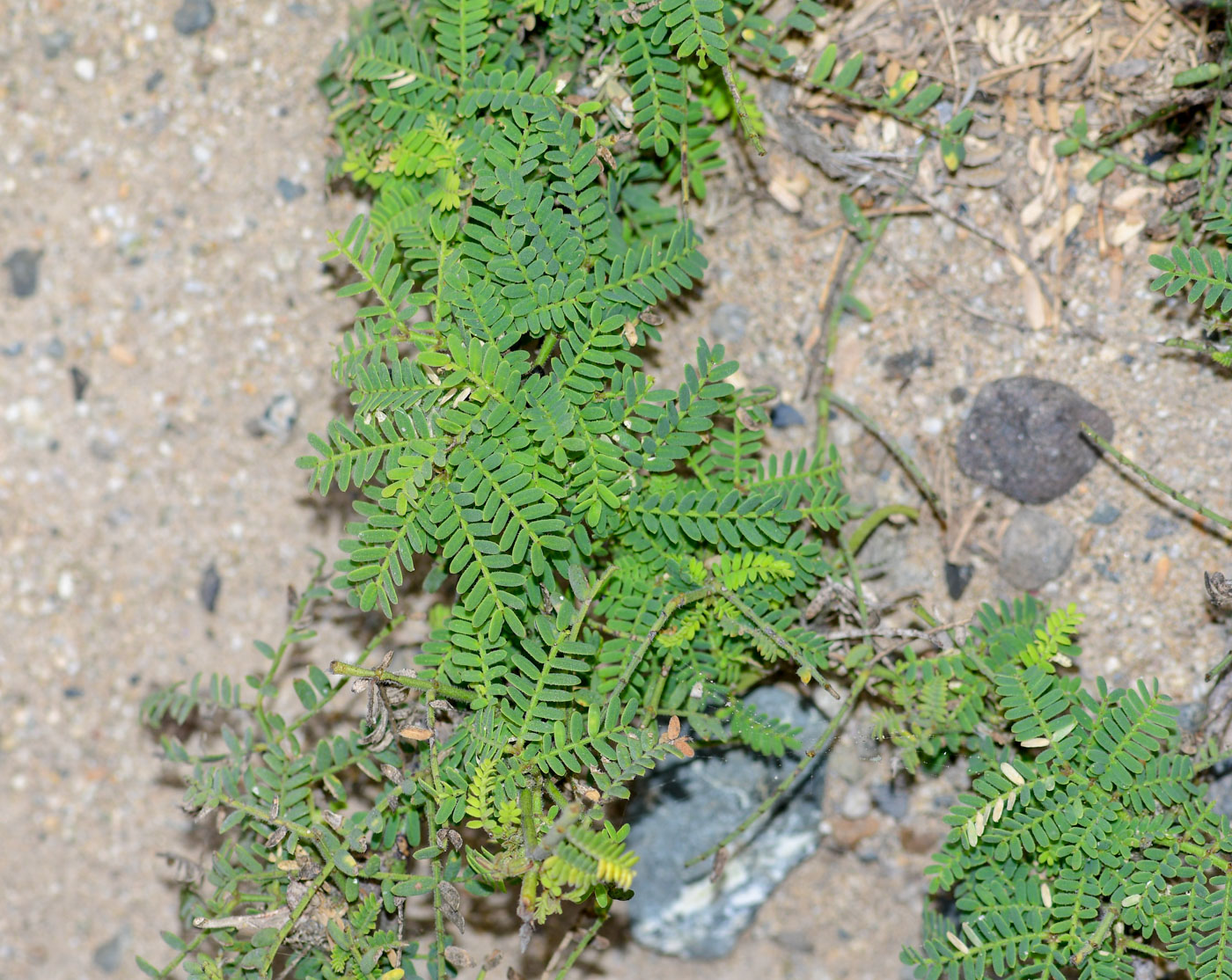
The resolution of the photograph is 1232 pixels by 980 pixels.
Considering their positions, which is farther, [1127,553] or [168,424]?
[168,424]

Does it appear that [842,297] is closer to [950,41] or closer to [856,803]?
[950,41]

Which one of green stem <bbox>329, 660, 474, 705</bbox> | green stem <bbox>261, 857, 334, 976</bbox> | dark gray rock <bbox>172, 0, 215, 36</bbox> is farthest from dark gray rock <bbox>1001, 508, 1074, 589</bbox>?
dark gray rock <bbox>172, 0, 215, 36</bbox>

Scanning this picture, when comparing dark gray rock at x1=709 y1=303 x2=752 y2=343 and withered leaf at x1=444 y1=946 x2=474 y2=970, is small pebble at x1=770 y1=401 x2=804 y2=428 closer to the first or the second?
dark gray rock at x1=709 y1=303 x2=752 y2=343

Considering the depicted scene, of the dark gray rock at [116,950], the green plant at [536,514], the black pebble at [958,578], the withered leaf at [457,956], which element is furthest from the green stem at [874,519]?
the dark gray rock at [116,950]

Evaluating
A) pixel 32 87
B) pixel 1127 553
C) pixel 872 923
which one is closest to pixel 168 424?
pixel 32 87

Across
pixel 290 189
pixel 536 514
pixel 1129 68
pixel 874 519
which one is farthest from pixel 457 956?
pixel 1129 68

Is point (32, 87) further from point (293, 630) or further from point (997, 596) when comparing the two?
point (997, 596)
